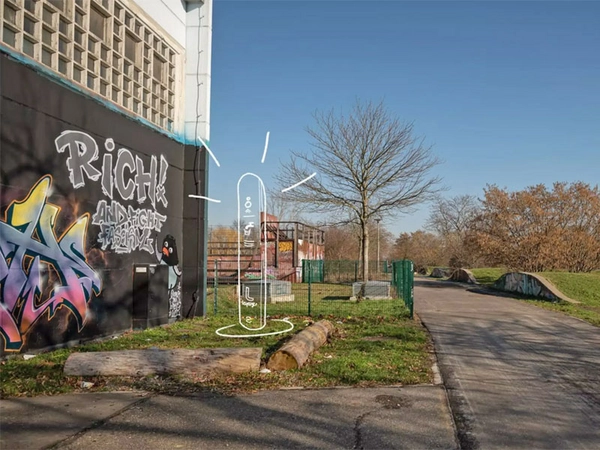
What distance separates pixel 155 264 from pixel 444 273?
44.1m

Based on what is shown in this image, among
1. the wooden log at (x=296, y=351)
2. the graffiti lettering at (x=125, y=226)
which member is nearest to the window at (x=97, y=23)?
the graffiti lettering at (x=125, y=226)

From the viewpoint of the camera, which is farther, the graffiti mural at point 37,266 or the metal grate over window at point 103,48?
the metal grate over window at point 103,48

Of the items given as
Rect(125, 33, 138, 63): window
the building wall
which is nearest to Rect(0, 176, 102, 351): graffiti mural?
the building wall

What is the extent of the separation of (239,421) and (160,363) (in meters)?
2.44

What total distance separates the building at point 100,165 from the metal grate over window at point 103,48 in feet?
0.09

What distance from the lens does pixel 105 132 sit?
11125 mm

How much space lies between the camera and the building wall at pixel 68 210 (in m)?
8.48

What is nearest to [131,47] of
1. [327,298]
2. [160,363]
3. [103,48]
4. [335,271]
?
[103,48]

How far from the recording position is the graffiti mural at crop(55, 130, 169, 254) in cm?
1023

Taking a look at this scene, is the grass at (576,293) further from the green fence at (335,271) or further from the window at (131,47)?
the window at (131,47)

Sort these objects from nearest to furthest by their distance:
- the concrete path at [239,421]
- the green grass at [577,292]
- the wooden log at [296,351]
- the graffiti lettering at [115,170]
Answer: the concrete path at [239,421] < the wooden log at [296,351] < the graffiti lettering at [115,170] < the green grass at [577,292]

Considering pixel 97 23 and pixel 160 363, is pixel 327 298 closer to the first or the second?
pixel 97 23

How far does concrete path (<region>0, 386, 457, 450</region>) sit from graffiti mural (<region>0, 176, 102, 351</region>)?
7.97 ft

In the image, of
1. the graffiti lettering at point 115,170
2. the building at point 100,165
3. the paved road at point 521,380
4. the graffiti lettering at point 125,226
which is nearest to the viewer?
the paved road at point 521,380
